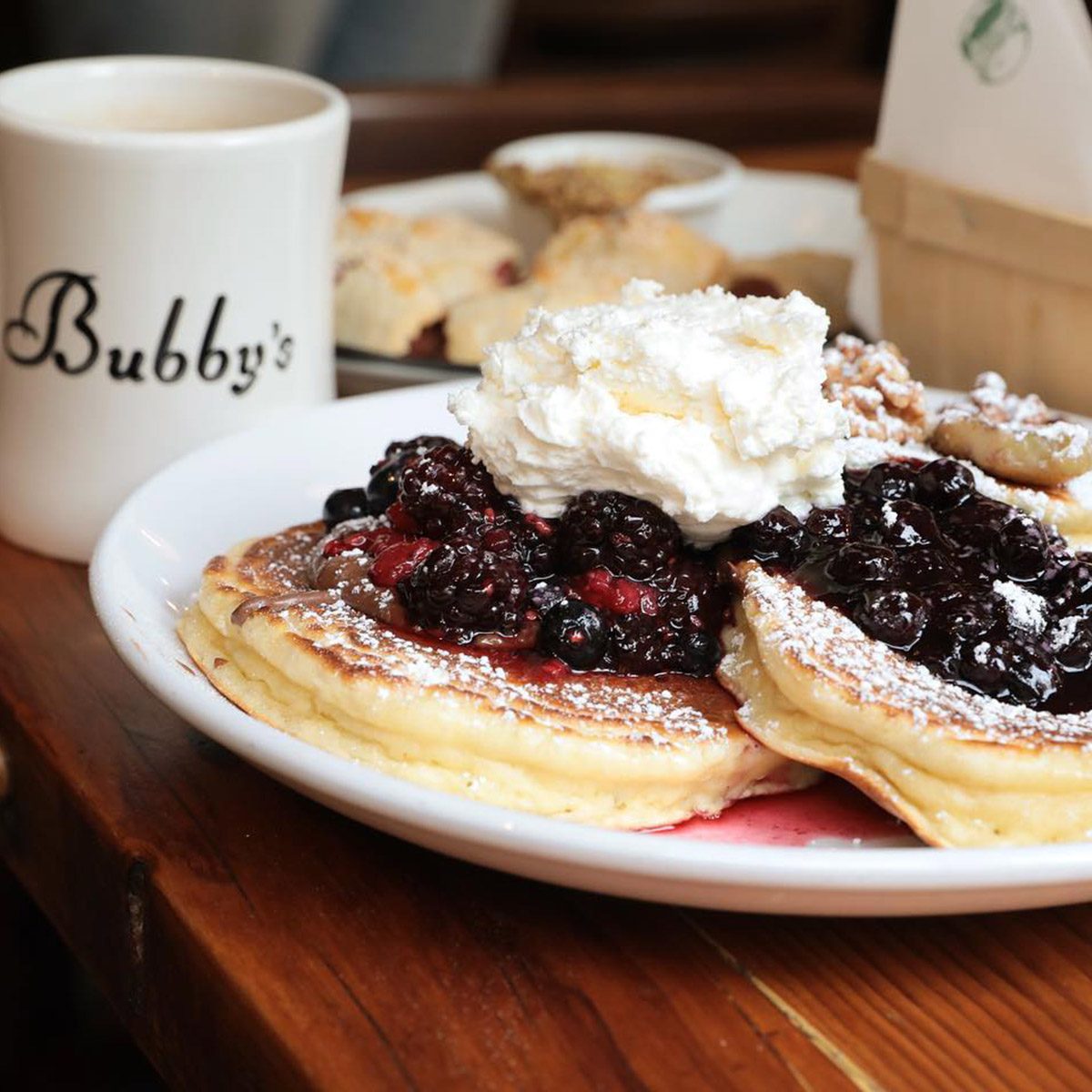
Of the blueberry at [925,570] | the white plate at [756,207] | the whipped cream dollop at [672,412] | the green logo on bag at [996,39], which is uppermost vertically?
the green logo on bag at [996,39]

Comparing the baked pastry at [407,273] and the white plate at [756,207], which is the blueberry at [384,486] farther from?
the white plate at [756,207]

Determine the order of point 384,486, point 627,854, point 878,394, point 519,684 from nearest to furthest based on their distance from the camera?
point 627,854 < point 519,684 < point 384,486 < point 878,394

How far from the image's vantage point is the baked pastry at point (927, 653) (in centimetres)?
96

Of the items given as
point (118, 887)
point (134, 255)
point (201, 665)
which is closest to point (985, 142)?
point (134, 255)

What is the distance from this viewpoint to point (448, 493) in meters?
1.16

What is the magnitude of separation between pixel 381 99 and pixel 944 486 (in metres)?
2.04

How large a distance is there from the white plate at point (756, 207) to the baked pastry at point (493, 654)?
4.37 ft

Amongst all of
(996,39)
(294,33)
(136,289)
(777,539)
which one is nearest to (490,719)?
(777,539)

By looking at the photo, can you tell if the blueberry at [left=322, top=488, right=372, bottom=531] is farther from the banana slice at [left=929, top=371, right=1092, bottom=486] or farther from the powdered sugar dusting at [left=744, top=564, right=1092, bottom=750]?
the banana slice at [left=929, top=371, right=1092, bottom=486]

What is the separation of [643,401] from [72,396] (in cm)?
62

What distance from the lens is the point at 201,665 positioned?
1125 millimetres

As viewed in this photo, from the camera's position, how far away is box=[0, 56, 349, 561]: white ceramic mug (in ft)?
4.72

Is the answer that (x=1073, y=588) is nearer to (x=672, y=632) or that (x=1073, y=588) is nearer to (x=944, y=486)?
(x=944, y=486)

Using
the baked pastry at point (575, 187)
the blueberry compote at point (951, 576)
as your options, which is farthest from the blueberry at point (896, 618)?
the baked pastry at point (575, 187)
